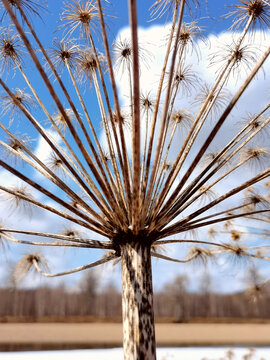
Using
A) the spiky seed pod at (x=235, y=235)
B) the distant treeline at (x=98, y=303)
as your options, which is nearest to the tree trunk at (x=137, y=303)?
the spiky seed pod at (x=235, y=235)

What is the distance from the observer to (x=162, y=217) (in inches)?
179

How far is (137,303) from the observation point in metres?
4.21

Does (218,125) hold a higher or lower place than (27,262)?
higher

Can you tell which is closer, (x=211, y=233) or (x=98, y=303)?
(x=211, y=233)

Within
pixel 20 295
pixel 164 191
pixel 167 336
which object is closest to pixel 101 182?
pixel 164 191

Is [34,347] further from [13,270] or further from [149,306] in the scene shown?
[149,306]

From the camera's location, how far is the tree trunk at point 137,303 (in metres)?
4.05

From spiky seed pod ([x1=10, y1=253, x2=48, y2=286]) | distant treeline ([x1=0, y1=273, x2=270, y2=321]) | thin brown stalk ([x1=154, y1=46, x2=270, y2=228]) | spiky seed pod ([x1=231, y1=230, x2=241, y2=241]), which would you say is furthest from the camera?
distant treeline ([x1=0, y1=273, x2=270, y2=321])

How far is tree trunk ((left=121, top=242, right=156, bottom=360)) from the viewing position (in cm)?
405

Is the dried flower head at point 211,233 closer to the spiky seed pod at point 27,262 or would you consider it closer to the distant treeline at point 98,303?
the spiky seed pod at point 27,262

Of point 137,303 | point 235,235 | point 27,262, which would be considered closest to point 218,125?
point 137,303

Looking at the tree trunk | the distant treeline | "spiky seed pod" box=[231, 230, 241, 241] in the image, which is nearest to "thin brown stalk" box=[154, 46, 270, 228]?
the tree trunk

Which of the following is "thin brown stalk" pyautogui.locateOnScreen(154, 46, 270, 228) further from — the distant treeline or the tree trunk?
the distant treeline

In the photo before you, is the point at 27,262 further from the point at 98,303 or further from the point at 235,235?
the point at 98,303
